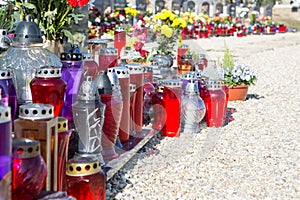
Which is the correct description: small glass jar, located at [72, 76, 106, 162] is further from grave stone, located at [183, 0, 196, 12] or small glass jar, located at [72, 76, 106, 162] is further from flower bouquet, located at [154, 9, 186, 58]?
grave stone, located at [183, 0, 196, 12]

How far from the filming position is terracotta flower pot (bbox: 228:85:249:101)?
551 centimetres

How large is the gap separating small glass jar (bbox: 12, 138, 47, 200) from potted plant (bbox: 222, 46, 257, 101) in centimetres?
388

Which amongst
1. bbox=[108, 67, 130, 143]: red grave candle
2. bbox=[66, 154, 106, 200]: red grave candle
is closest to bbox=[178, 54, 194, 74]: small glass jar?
bbox=[108, 67, 130, 143]: red grave candle

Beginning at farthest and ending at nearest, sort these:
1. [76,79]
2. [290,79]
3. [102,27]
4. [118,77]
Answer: [102,27] → [290,79] → [118,77] → [76,79]

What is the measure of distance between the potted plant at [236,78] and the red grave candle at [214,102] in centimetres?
115

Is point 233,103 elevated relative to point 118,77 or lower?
lower

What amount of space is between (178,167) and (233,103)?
8.12 feet

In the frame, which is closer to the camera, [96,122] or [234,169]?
[96,122]

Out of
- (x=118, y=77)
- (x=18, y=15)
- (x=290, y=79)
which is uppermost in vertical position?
(x=18, y=15)

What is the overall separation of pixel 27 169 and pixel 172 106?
2178 millimetres

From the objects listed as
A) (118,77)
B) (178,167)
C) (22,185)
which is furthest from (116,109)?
(22,185)

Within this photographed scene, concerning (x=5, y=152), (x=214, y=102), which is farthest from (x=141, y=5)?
(x=5, y=152)

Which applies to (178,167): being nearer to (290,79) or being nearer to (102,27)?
(290,79)

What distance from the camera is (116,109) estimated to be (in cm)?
267
